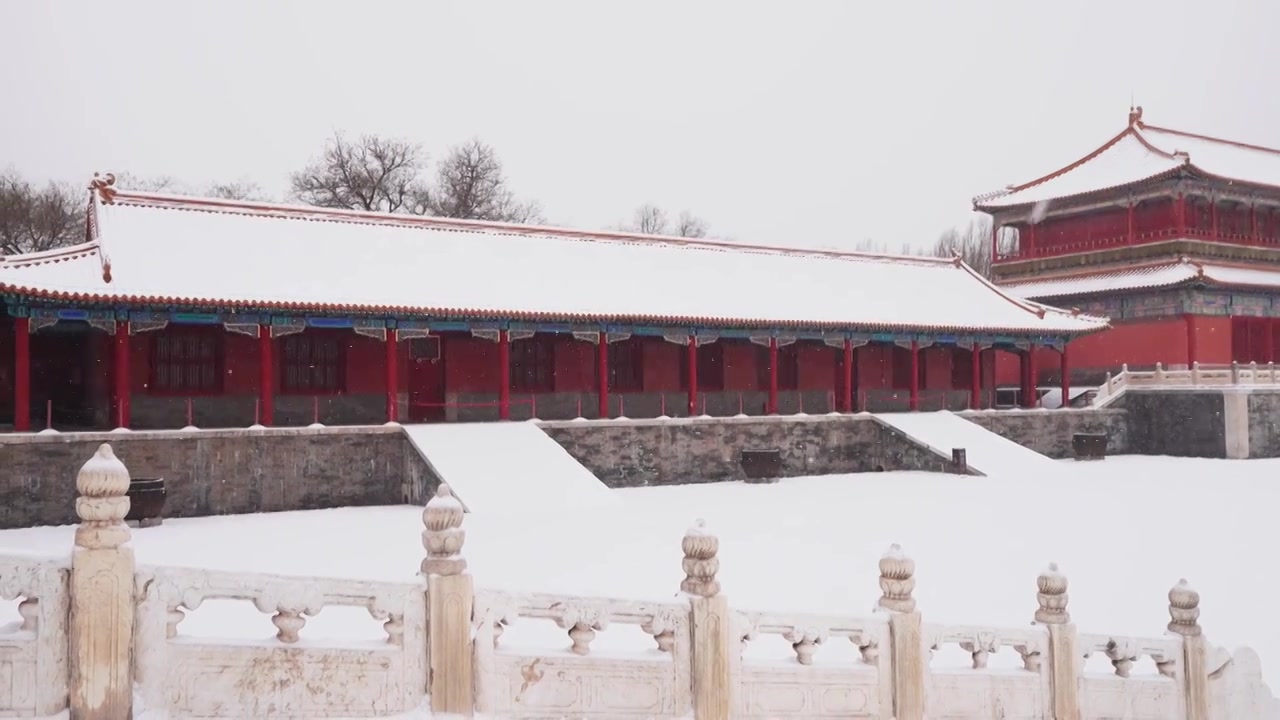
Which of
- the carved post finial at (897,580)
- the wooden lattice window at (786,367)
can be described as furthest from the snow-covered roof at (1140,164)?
the carved post finial at (897,580)

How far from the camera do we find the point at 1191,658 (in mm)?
7738

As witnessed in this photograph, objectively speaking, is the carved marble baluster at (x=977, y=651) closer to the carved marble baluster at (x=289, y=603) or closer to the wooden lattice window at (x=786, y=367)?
the carved marble baluster at (x=289, y=603)

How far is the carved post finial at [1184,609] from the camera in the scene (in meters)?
7.66

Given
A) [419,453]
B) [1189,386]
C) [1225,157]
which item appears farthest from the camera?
[1225,157]

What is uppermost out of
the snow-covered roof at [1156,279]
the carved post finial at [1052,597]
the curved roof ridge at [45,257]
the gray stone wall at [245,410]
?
the snow-covered roof at [1156,279]

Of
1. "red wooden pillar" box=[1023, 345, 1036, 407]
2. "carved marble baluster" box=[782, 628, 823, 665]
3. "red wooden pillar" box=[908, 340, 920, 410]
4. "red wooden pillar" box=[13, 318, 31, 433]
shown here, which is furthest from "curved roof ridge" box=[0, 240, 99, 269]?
"red wooden pillar" box=[1023, 345, 1036, 407]

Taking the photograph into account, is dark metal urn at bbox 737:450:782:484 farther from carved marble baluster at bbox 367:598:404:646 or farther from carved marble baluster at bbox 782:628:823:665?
carved marble baluster at bbox 367:598:404:646

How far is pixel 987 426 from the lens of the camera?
26.0 m

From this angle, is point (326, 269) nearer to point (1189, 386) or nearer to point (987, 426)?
point (987, 426)

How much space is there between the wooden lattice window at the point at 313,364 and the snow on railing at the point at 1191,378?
19.7m

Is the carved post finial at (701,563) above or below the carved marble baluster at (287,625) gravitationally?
above

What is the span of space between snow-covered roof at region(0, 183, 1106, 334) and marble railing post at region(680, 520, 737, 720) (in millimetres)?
12835

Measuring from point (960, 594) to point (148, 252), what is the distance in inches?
558

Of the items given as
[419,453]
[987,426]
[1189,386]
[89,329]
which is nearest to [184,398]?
Result: [89,329]
